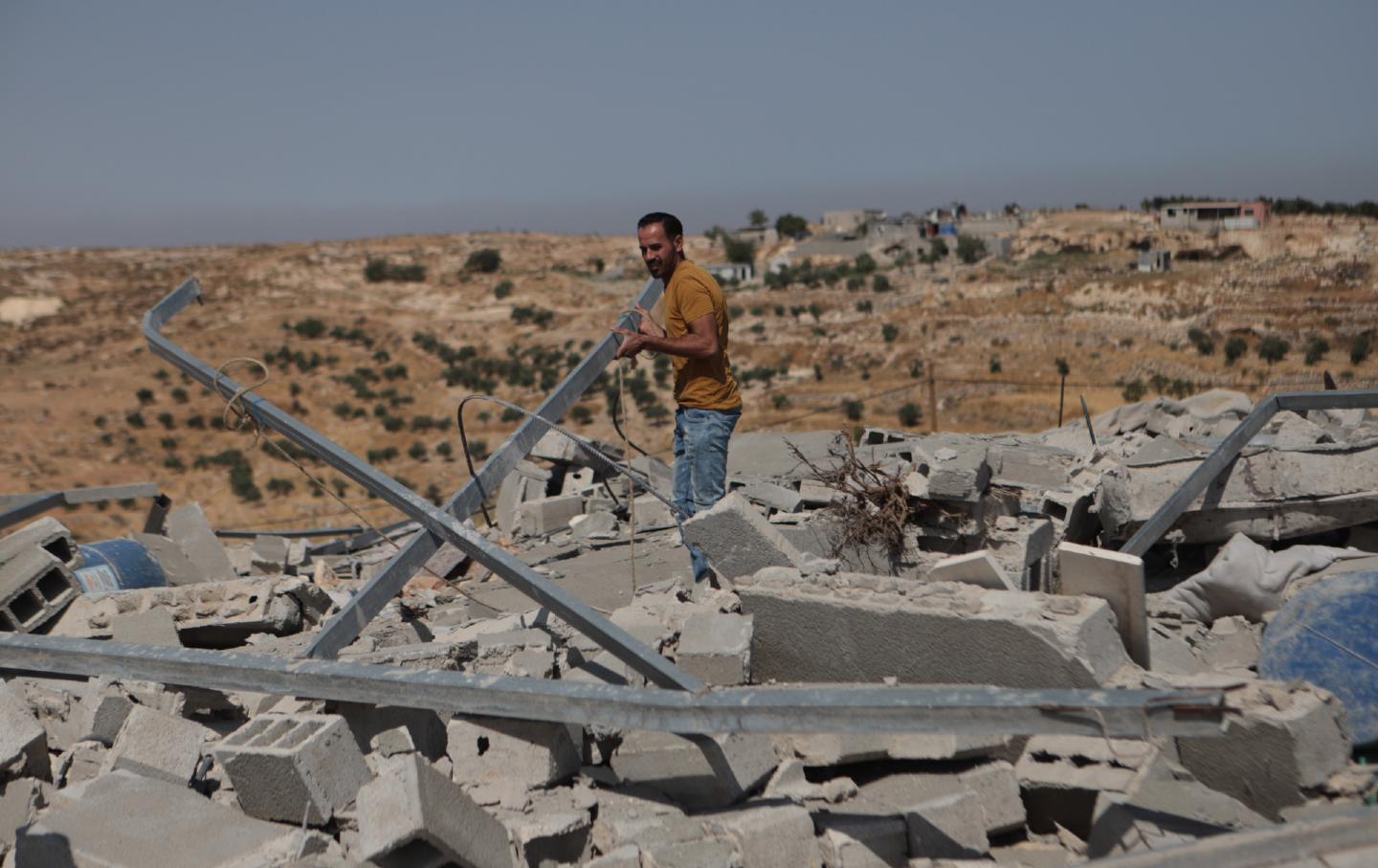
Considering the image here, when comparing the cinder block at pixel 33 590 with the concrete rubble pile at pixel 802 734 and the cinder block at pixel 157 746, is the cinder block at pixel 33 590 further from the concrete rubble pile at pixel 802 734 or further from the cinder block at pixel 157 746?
the cinder block at pixel 157 746

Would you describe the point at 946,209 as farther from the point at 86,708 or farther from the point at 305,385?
the point at 86,708

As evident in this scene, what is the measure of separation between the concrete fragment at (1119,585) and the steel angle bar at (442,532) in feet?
5.34

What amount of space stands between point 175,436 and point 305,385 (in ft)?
15.4

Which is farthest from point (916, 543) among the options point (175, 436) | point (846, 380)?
point (175, 436)

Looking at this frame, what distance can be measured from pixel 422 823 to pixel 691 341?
278 centimetres

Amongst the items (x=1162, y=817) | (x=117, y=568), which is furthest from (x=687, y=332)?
(x=117, y=568)

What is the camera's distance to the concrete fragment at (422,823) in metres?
3.09

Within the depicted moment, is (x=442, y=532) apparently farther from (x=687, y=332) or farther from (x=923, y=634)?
(x=923, y=634)

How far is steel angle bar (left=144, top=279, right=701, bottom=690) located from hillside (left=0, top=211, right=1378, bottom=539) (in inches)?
455

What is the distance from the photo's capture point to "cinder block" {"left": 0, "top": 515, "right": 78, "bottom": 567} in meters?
5.83

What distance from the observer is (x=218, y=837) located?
3.32 m

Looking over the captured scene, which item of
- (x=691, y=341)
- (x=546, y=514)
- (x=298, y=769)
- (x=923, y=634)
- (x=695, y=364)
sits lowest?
(x=546, y=514)

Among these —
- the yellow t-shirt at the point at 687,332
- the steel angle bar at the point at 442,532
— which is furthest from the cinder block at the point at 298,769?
the yellow t-shirt at the point at 687,332

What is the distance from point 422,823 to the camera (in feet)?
10.0
